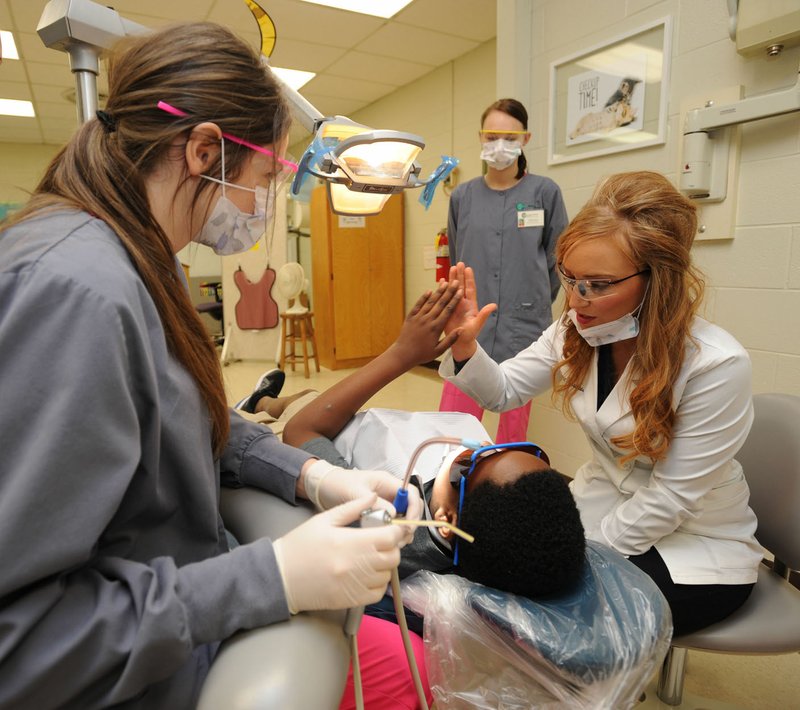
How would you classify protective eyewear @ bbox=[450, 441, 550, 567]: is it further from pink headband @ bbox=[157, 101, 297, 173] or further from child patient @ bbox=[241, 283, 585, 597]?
pink headband @ bbox=[157, 101, 297, 173]

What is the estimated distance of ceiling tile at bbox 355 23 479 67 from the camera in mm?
4035

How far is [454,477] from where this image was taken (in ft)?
3.55

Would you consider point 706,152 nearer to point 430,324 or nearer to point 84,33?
point 430,324

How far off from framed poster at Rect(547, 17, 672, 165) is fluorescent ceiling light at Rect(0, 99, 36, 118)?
223 inches

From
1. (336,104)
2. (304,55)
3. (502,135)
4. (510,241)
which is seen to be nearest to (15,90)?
(304,55)

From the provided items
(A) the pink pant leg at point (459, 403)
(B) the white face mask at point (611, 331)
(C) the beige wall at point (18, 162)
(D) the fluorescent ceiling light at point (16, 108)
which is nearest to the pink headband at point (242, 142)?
(B) the white face mask at point (611, 331)

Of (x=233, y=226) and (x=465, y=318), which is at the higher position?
(x=233, y=226)

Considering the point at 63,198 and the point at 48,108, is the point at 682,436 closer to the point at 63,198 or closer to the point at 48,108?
the point at 63,198

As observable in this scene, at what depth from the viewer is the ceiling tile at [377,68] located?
4.59m

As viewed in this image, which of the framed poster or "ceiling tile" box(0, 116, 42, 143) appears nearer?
the framed poster

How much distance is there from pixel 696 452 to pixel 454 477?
1.64 feet

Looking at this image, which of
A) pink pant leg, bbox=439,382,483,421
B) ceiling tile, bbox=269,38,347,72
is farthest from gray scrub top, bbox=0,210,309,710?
ceiling tile, bbox=269,38,347,72

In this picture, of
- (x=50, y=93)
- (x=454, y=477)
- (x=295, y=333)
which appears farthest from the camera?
(x=295, y=333)

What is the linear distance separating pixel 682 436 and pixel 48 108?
22.9 ft
